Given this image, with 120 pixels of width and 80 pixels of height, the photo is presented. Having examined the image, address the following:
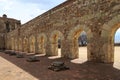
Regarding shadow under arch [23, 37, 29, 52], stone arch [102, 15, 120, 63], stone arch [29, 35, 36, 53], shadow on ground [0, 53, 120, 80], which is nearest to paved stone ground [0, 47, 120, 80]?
shadow on ground [0, 53, 120, 80]

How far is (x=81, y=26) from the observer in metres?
8.34

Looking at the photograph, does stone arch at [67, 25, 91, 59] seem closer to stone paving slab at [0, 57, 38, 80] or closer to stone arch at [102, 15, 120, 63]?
stone arch at [102, 15, 120, 63]

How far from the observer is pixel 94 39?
24.7 feet

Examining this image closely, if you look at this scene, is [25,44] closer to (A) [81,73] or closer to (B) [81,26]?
(B) [81,26]

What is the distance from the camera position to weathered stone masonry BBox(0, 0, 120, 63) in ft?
22.6

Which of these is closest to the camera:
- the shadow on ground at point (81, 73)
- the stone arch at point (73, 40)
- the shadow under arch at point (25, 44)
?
the shadow on ground at point (81, 73)

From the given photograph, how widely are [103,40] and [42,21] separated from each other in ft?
22.7

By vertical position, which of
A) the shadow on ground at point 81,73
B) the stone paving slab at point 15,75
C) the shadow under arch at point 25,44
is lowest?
the stone paving slab at point 15,75

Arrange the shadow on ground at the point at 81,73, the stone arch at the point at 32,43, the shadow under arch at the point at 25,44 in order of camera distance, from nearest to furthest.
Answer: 1. the shadow on ground at the point at 81,73
2. the stone arch at the point at 32,43
3. the shadow under arch at the point at 25,44

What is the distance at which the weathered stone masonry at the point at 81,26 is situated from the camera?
22.6 feet

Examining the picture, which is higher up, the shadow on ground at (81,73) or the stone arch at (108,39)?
the stone arch at (108,39)

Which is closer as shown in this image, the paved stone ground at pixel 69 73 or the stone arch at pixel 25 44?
the paved stone ground at pixel 69 73

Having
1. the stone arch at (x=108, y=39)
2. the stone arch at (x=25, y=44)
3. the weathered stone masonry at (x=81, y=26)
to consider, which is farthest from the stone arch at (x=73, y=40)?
the stone arch at (x=25, y=44)

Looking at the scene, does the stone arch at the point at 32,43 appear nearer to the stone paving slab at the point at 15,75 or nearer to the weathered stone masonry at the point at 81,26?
the weathered stone masonry at the point at 81,26
